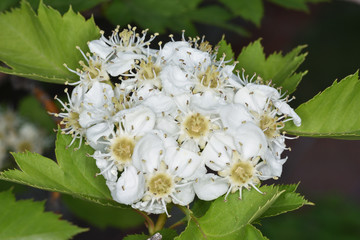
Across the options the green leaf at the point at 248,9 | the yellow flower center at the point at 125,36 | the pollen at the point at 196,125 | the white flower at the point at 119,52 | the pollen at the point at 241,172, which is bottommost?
the pollen at the point at 241,172

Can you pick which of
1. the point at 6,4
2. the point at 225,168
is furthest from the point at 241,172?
the point at 6,4

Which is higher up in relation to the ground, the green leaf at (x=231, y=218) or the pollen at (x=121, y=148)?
the pollen at (x=121, y=148)

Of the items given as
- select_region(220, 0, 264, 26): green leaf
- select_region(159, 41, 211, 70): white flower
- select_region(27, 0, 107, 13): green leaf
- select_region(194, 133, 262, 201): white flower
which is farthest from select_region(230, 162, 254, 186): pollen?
select_region(220, 0, 264, 26): green leaf

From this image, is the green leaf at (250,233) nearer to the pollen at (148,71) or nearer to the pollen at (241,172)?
the pollen at (241,172)

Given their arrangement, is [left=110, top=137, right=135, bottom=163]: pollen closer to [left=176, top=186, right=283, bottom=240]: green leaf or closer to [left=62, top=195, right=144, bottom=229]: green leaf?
[left=176, top=186, right=283, bottom=240]: green leaf

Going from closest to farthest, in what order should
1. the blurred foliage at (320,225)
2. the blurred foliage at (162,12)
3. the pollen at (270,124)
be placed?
the pollen at (270,124) → the blurred foliage at (162,12) → the blurred foliage at (320,225)

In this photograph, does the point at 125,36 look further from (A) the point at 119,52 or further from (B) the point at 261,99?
(B) the point at 261,99

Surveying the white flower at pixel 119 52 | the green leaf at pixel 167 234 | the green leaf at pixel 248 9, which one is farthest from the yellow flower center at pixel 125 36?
the green leaf at pixel 248 9
